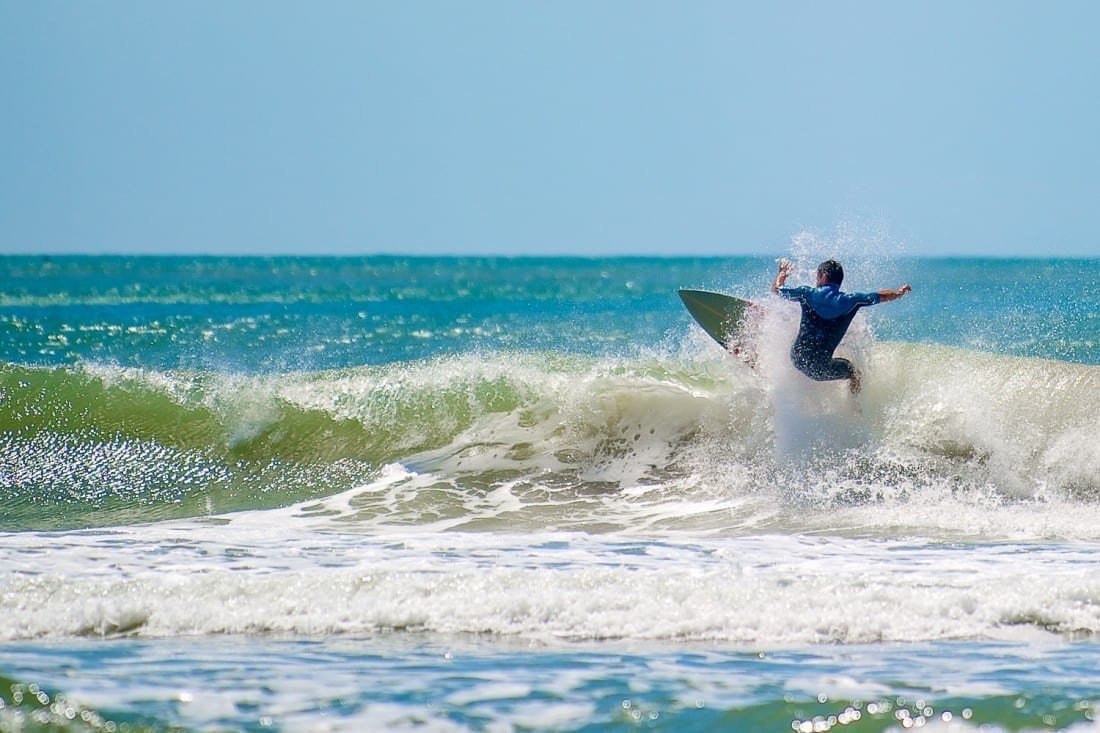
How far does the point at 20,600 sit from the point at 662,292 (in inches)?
1814

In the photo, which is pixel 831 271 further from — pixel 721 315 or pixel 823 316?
Answer: pixel 721 315

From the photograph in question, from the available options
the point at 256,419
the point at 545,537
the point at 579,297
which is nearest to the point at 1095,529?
the point at 545,537

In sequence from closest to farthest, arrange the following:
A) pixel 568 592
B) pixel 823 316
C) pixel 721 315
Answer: pixel 568 592 < pixel 823 316 < pixel 721 315

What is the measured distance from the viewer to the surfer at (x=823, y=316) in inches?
406

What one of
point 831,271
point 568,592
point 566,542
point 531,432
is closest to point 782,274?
point 831,271

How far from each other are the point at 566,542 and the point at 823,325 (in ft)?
10.3

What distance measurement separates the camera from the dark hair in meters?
10.4

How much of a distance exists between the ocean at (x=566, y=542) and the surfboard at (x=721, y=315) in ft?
0.70

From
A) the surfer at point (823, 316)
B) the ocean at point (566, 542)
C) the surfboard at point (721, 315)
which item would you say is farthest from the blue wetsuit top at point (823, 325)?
the surfboard at point (721, 315)

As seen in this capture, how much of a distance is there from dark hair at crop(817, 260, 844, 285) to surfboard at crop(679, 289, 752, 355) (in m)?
1.25

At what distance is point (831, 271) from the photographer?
410 inches

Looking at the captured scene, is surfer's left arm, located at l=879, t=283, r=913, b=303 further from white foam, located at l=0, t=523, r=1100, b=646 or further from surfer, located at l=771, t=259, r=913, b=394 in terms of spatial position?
white foam, located at l=0, t=523, r=1100, b=646

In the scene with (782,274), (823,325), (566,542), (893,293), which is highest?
(782,274)

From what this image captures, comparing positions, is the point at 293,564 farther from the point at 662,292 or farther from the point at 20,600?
the point at 662,292
